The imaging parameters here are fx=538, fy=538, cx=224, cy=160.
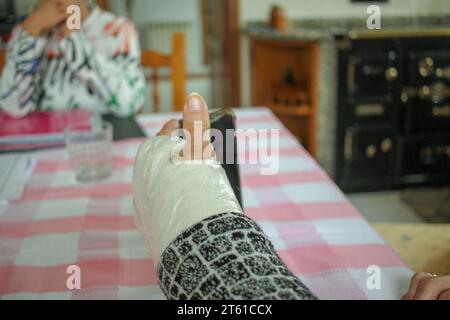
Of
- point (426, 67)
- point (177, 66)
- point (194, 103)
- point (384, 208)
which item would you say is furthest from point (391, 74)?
point (194, 103)

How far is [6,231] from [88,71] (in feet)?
2.47

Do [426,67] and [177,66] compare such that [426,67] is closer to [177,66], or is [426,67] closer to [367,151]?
[367,151]

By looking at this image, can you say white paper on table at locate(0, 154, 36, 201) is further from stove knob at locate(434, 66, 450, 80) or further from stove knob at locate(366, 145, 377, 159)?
stove knob at locate(434, 66, 450, 80)

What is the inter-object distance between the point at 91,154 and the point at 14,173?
16 cm

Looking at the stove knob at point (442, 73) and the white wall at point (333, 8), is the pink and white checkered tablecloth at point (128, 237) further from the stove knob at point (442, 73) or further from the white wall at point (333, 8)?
the white wall at point (333, 8)

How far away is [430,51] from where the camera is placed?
2760 millimetres

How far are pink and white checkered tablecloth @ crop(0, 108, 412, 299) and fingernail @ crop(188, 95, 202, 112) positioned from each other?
273 mm

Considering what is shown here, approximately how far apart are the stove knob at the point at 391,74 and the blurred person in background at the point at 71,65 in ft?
5.05

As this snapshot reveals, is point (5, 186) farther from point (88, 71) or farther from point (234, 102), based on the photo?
point (234, 102)

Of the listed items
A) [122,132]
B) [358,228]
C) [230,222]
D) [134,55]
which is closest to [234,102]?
[134,55]

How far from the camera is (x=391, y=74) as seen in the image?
279cm

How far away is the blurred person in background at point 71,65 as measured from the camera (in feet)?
4.79

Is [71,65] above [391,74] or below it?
above

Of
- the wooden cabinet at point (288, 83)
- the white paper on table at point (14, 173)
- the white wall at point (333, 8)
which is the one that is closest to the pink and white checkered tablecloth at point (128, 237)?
the white paper on table at point (14, 173)
